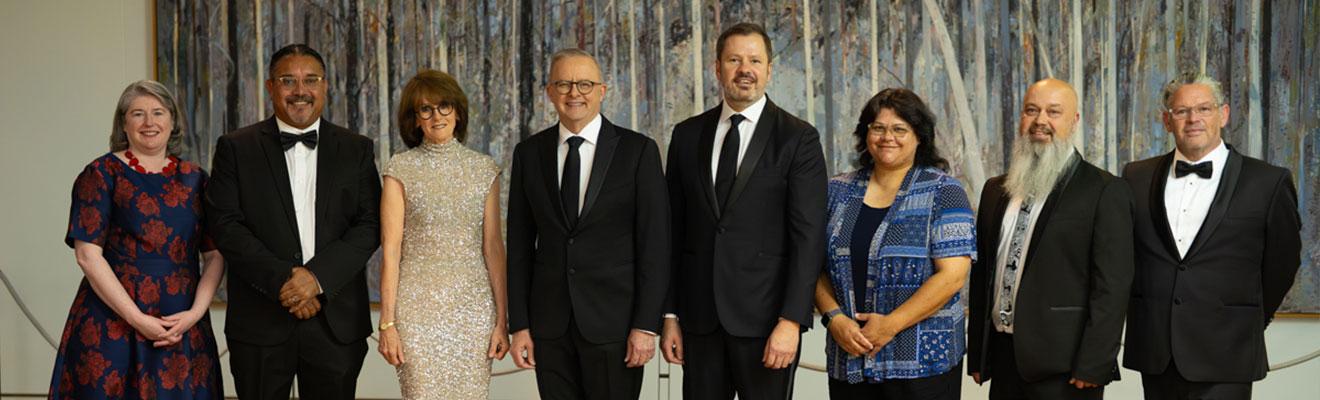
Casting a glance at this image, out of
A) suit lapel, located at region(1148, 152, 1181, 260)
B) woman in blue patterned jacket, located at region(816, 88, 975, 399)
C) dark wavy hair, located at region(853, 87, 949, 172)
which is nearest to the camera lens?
woman in blue patterned jacket, located at region(816, 88, 975, 399)

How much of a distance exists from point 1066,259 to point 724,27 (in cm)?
255

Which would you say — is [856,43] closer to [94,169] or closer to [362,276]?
[362,276]

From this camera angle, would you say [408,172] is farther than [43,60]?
No

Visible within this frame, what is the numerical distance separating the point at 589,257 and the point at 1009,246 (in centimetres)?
127

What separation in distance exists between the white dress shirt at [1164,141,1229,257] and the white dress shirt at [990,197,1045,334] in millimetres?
502

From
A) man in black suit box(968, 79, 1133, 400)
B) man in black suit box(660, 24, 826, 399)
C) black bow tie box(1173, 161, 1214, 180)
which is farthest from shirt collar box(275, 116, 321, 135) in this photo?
black bow tie box(1173, 161, 1214, 180)

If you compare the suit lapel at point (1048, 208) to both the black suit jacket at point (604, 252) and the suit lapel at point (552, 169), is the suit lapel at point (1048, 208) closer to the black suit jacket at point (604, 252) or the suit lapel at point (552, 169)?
the black suit jacket at point (604, 252)

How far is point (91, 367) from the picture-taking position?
→ 137 inches

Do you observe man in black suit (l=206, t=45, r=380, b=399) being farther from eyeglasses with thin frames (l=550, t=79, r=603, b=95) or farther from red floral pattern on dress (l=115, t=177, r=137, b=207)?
eyeglasses with thin frames (l=550, t=79, r=603, b=95)

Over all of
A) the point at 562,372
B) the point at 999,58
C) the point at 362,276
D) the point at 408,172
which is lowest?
the point at 562,372

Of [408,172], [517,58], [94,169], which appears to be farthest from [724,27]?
[94,169]

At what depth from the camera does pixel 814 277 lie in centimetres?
317

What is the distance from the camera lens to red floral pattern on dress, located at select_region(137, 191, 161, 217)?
11.5 feet

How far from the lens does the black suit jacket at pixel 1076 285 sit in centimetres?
321
